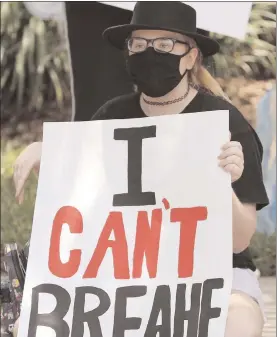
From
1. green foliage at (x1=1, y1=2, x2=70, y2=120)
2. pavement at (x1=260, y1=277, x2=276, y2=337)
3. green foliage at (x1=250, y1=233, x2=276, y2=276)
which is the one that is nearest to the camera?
green foliage at (x1=250, y1=233, x2=276, y2=276)

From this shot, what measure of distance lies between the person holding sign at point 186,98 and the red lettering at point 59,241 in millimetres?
197

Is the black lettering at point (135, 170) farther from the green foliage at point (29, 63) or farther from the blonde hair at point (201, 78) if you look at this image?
the green foliage at point (29, 63)

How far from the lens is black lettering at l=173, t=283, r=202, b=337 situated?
A: 6.77ft

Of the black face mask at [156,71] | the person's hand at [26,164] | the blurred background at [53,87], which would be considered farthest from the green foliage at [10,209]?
the black face mask at [156,71]

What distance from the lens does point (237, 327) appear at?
207cm

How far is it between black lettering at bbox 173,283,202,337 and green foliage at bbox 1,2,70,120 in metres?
1.48

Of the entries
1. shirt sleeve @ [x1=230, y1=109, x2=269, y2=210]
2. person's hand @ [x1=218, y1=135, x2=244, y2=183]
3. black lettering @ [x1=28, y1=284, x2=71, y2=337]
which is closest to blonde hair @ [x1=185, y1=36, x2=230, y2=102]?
shirt sleeve @ [x1=230, y1=109, x2=269, y2=210]

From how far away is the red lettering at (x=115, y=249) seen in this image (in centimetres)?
213

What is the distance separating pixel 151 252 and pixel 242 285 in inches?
11.2

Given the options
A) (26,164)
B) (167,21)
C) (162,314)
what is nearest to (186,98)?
(167,21)

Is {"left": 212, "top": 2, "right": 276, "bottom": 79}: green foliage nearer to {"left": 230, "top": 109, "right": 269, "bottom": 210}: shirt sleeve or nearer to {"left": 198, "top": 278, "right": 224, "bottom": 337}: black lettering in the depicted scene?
{"left": 230, "top": 109, "right": 269, "bottom": 210}: shirt sleeve

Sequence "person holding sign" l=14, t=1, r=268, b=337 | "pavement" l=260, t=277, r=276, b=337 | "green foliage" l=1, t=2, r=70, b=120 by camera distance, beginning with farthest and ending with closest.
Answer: "green foliage" l=1, t=2, r=70, b=120 < "pavement" l=260, t=277, r=276, b=337 < "person holding sign" l=14, t=1, r=268, b=337

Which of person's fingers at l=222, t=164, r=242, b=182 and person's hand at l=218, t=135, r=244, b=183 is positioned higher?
person's hand at l=218, t=135, r=244, b=183

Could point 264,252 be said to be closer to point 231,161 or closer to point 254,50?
point 254,50
